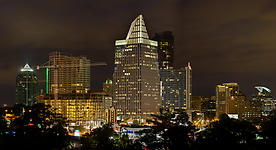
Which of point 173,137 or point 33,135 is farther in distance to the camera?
point 33,135

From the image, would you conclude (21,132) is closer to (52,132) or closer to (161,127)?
(52,132)

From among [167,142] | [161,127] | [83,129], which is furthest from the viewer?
[83,129]

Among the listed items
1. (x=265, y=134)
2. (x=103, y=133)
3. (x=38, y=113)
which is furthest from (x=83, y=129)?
(x=265, y=134)

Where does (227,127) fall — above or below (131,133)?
above

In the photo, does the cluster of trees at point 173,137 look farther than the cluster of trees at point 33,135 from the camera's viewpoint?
No

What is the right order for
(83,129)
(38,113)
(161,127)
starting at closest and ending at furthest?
(161,127)
(38,113)
(83,129)

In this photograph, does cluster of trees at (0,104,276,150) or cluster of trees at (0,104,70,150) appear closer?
cluster of trees at (0,104,276,150)

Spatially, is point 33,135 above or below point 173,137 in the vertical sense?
below

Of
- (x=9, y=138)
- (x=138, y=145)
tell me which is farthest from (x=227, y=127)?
Result: (x=9, y=138)

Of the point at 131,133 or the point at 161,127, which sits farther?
the point at 131,133

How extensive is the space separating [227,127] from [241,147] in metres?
8.56

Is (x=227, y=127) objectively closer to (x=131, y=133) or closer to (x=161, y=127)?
(x=161, y=127)

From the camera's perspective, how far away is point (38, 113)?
6153 centimetres

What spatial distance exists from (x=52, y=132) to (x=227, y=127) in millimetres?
23329
